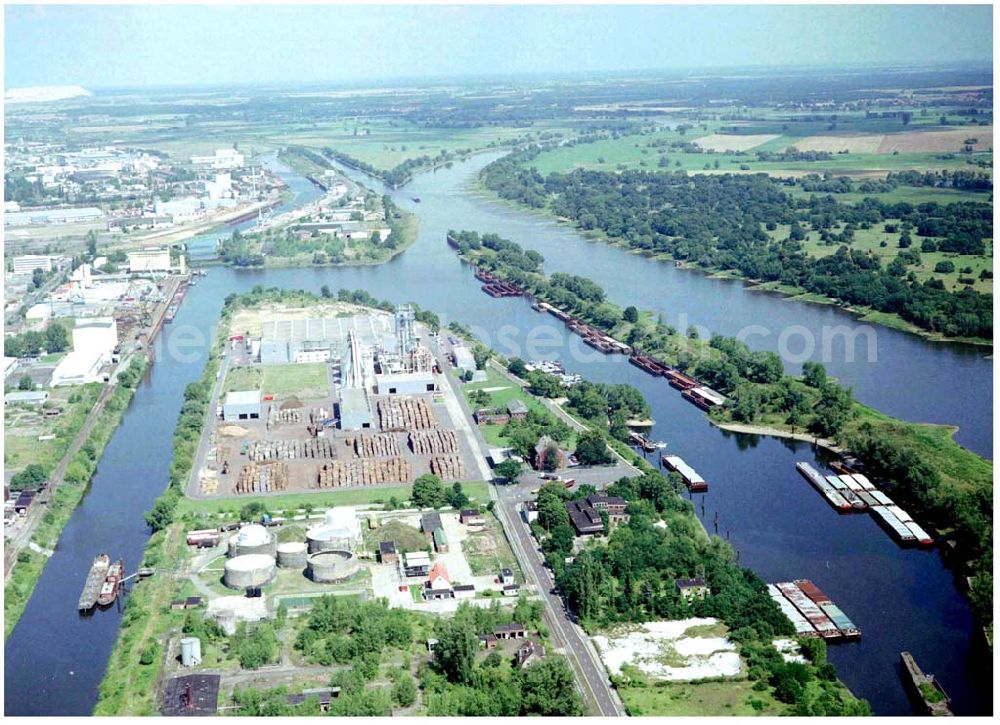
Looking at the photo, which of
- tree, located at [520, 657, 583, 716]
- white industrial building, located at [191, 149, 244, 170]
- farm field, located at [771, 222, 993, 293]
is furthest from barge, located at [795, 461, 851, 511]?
white industrial building, located at [191, 149, 244, 170]

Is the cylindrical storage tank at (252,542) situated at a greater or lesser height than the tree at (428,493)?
greater

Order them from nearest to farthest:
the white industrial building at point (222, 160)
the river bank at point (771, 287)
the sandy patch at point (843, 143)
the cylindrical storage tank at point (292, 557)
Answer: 1. the cylindrical storage tank at point (292, 557)
2. the river bank at point (771, 287)
3. the sandy patch at point (843, 143)
4. the white industrial building at point (222, 160)

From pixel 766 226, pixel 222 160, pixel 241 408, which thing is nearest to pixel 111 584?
pixel 241 408

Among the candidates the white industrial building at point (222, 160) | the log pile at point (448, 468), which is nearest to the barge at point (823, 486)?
the log pile at point (448, 468)

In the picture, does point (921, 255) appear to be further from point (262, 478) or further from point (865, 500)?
point (262, 478)

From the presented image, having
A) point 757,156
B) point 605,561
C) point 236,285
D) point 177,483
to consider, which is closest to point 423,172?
point 757,156

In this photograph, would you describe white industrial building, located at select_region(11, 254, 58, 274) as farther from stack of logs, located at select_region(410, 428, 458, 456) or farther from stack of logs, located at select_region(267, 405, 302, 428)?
stack of logs, located at select_region(410, 428, 458, 456)

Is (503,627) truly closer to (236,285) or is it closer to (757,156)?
(236,285)

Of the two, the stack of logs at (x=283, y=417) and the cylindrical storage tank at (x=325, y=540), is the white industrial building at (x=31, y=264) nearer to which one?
the stack of logs at (x=283, y=417)
